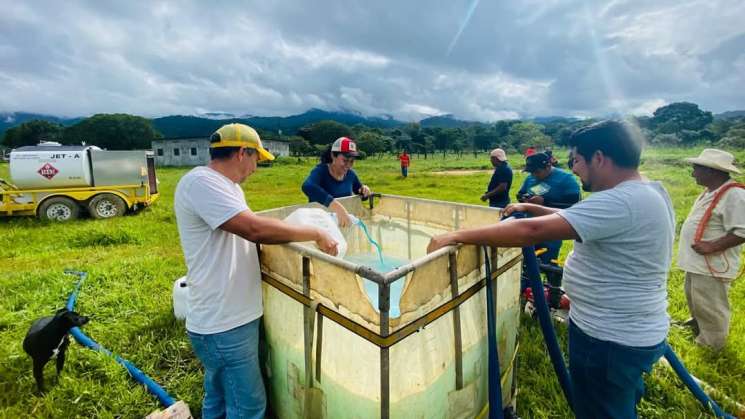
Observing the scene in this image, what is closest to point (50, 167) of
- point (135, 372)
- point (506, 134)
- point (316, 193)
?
point (135, 372)

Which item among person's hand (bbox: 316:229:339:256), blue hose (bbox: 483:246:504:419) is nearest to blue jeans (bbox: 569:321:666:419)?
blue hose (bbox: 483:246:504:419)

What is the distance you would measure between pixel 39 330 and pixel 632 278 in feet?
13.2

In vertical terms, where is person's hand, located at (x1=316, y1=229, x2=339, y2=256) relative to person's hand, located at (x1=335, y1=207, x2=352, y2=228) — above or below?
above

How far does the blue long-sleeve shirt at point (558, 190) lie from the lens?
3.59 m

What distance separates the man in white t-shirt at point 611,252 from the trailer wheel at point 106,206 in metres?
10.9

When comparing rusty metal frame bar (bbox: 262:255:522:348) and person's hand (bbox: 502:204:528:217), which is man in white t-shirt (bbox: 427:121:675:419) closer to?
rusty metal frame bar (bbox: 262:255:522:348)

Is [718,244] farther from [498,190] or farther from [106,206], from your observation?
[106,206]

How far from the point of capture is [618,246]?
156cm

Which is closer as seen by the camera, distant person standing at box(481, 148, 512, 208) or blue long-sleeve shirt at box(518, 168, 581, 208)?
blue long-sleeve shirt at box(518, 168, 581, 208)

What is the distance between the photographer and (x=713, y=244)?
2898 millimetres

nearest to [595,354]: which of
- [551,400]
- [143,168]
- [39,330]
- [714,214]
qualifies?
[551,400]

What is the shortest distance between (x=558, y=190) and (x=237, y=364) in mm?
3426

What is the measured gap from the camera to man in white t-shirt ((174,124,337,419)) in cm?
164

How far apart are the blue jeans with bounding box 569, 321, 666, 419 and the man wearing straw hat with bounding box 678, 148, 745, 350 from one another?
1.93 metres
